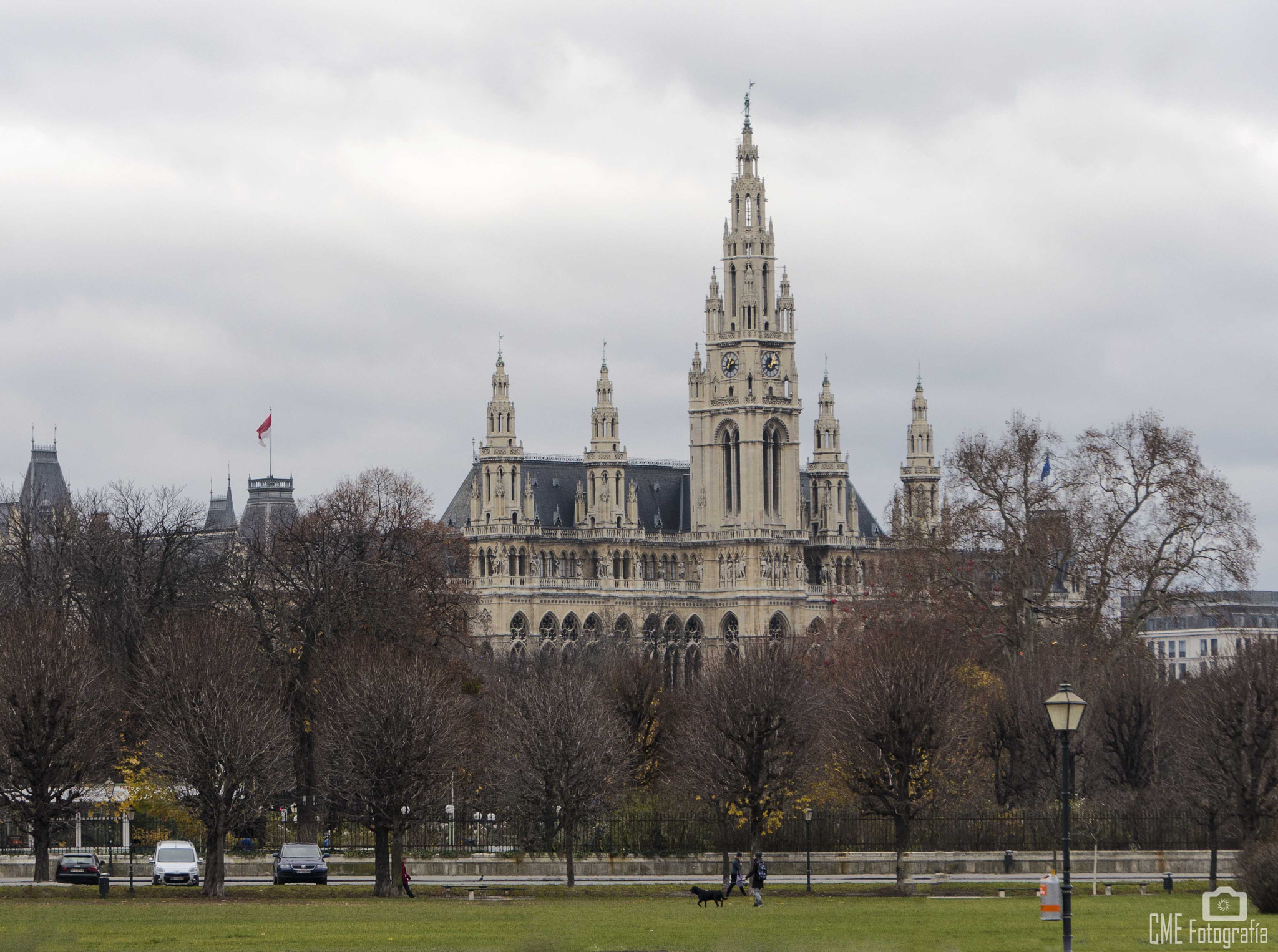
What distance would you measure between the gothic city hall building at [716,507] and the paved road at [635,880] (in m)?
111

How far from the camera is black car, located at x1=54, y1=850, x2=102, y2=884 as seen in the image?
67438mm

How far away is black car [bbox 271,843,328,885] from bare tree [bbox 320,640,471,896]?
1.61 m

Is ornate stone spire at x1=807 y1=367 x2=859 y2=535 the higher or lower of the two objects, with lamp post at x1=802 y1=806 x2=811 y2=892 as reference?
higher

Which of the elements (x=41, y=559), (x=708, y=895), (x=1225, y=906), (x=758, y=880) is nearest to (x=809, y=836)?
(x=758, y=880)

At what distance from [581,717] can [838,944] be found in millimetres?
25226

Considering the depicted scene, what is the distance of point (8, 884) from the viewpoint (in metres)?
65.9

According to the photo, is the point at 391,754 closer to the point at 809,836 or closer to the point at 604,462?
the point at 809,836

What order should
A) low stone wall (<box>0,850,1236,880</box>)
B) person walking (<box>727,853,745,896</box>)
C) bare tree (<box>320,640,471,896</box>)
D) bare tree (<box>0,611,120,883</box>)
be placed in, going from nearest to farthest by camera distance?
person walking (<box>727,853,745,896</box>) → bare tree (<box>320,640,471,896</box>) → bare tree (<box>0,611,120,883</box>) → low stone wall (<box>0,850,1236,880</box>)

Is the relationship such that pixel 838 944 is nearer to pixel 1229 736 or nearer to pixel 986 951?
pixel 986 951

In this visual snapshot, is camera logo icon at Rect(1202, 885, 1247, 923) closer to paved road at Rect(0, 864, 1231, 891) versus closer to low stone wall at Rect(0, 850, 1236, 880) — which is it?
paved road at Rect(0, 864, 1231, 891)

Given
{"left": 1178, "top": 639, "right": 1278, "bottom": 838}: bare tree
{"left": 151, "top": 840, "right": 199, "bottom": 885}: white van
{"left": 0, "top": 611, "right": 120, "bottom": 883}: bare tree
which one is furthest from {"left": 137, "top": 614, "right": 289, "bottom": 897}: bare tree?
{"left": 1178, "top": 639, "right": 1278, "bottom": 838}: bare tree

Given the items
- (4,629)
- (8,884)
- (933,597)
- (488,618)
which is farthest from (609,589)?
(8,884)

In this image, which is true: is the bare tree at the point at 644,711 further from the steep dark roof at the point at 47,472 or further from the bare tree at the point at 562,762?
the steep dark roof at the point at 47,472

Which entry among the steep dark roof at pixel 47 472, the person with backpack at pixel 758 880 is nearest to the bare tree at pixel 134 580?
the person with backpack at pixel 758 880
